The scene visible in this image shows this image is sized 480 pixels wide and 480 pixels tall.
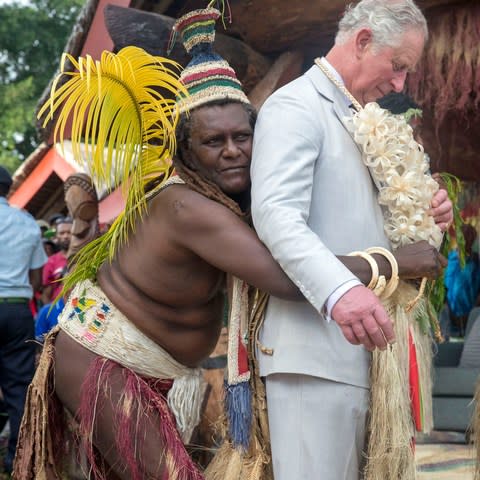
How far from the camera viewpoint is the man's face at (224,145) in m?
2.29

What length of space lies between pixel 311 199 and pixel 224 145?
0.30m

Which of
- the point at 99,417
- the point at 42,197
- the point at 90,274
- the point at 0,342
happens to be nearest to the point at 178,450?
the point at 99,417

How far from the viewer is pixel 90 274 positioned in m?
2.66

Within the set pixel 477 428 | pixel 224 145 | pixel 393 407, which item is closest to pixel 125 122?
pixel 224 145

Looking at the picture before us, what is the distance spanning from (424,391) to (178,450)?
734 mm

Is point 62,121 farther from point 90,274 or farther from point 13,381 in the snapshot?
point 13,381

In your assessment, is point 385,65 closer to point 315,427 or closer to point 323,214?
point 323,214

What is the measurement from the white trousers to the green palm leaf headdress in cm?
72

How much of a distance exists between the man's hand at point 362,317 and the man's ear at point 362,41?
70 cm

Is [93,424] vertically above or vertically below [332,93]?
below

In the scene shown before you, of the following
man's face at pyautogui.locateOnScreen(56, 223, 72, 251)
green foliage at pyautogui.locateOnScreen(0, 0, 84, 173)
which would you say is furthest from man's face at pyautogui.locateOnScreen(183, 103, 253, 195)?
green foliage at pyautogui.locateOnScreen(0, 0, 84, 173)

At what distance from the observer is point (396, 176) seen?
7.31 feet

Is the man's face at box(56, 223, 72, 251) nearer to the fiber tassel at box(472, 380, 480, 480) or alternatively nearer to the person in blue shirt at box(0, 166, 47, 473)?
the person in blue shirt at box(0, 166, 47, 473)

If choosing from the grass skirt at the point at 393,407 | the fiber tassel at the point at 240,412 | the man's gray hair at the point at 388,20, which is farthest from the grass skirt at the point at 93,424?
the man's gray hair at the point at 388,20
